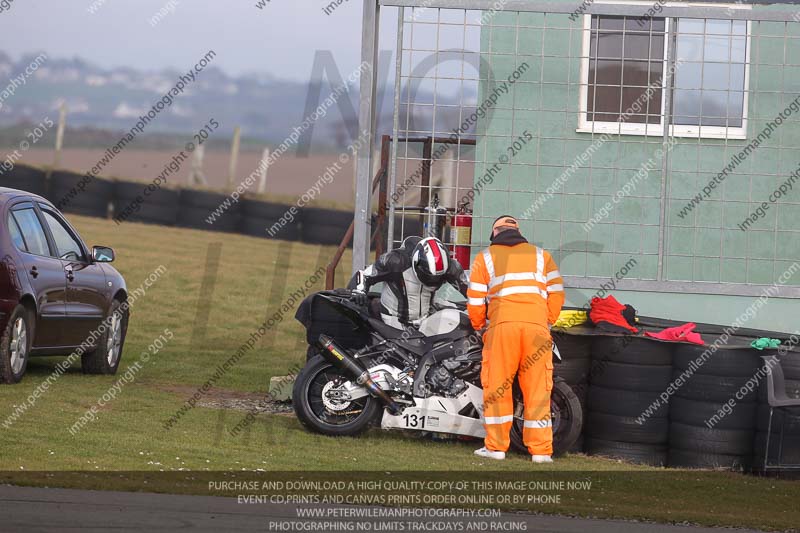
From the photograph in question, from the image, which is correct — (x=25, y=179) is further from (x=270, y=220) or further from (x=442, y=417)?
(x=442, y=417)

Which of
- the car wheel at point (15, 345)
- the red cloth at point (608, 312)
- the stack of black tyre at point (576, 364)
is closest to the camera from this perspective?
the stack of black tyre at point (576, 364)

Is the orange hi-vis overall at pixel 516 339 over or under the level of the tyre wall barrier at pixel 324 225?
under

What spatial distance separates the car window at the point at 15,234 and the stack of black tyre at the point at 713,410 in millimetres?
5774

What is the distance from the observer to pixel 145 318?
1948cm

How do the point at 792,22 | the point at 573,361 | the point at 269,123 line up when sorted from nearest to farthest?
the point at 573,361, the point at 792,22, the point at 269,123

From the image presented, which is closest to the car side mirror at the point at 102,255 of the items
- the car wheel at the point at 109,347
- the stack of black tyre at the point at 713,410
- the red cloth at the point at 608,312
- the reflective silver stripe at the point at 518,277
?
the car wheel at the point at 109,347

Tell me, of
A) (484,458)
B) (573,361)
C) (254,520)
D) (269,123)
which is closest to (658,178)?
(573,361)

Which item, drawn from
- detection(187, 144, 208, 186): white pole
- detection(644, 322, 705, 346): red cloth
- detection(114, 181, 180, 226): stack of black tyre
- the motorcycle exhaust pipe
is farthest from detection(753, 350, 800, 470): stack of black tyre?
detection(187, 144, 208, 186): white pole

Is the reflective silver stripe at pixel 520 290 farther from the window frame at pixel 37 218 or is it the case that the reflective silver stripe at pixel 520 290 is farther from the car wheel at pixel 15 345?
the window frame at pixel 37 218

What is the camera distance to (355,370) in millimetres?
10055

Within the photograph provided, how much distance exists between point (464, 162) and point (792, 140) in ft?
10.5

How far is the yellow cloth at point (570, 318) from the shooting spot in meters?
10.7

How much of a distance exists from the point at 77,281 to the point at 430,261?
4.14 meters

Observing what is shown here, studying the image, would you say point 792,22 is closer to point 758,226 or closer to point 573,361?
point 758,226
